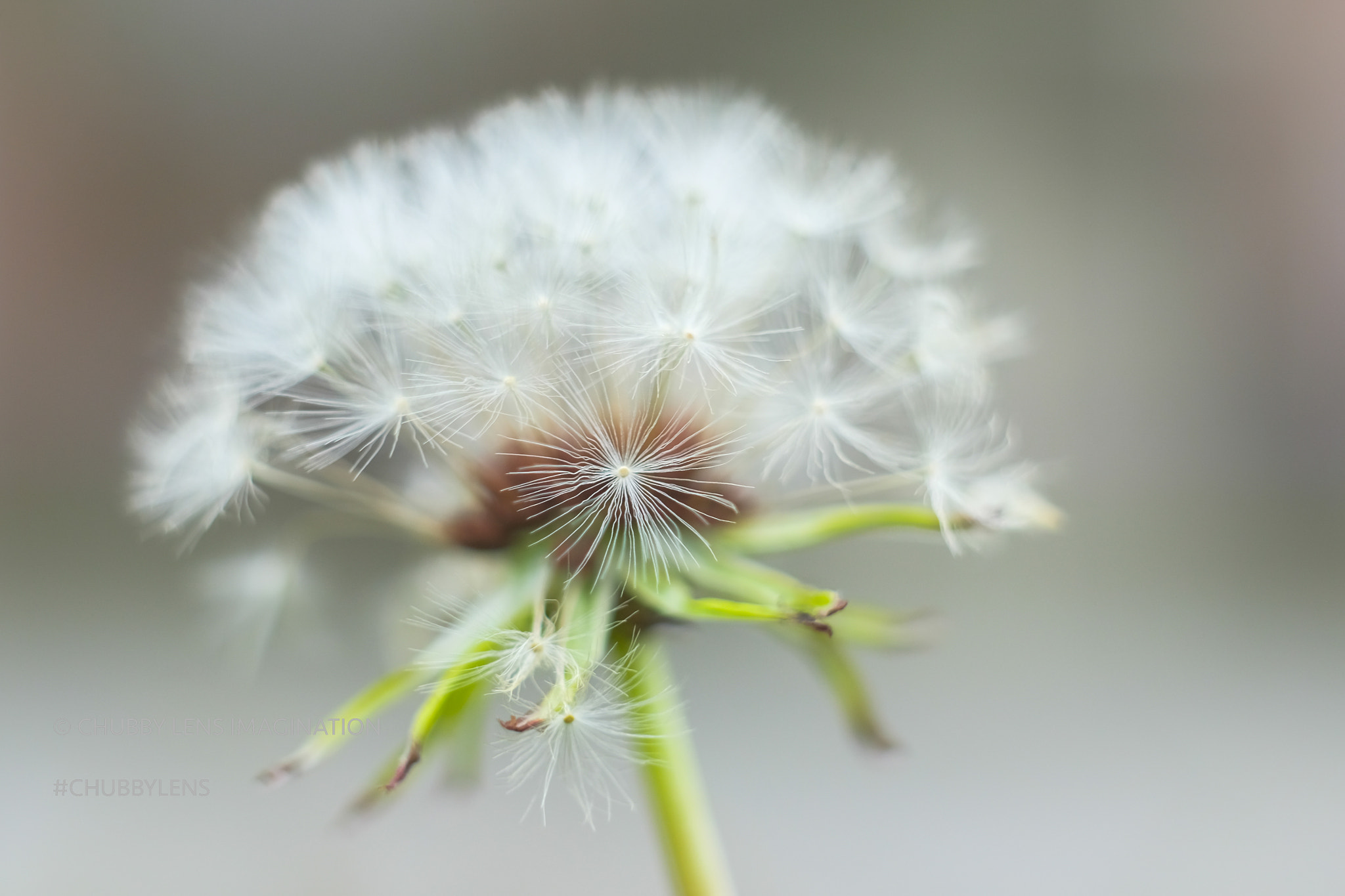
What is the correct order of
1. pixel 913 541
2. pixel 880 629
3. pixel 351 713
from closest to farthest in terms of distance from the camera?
pixel 351 713, pixel 880 629, pixel 913 541

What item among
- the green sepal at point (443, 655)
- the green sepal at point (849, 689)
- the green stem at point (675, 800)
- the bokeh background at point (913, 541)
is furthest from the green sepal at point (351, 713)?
the bokeh background at point (913, 541)

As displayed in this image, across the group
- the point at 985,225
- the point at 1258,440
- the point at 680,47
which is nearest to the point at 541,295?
the point at 680,47

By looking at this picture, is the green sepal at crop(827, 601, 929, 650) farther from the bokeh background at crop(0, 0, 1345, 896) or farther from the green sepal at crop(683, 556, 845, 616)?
the bokeh background at crop(0, 0, 1345, 896)

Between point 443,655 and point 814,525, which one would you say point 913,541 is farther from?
point 443,655

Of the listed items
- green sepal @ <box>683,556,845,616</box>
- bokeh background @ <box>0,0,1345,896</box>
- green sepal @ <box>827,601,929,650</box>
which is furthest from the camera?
bokeh background @ <box>0,0,1345,896</box>

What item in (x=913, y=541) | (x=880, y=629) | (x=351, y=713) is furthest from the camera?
(x=913, y=541)

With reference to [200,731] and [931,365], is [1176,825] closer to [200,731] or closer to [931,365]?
[931,365]

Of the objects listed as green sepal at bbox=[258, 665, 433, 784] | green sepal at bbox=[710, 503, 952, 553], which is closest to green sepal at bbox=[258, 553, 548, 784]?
green sepal at bbox=[258, 665, 433, 784]

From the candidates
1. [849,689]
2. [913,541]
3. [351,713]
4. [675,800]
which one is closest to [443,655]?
[351,713]
